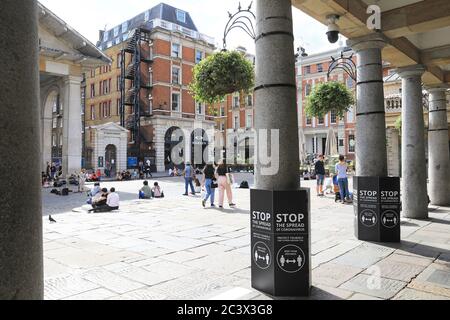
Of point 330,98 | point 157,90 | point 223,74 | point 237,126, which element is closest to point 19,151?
point 223,74

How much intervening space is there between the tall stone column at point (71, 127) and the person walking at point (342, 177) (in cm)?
1583

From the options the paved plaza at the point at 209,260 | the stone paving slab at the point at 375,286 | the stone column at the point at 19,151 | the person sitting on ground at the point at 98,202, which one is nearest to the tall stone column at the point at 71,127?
the person sitting on ground at the point at 98,202

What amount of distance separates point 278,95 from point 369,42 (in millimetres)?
3996

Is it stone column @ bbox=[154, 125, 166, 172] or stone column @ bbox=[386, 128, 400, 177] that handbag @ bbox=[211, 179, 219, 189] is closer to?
stone column @ bbox=[386, 128, 400, 177]

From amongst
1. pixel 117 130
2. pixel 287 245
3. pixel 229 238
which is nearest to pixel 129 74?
pixel 117 130

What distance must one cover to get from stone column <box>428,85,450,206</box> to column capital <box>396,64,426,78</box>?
272 cm

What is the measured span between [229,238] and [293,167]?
337 cm

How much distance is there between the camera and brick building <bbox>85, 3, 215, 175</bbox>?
134 ft

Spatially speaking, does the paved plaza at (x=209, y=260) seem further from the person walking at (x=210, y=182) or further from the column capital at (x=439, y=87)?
the column capital at (x=439, y=87)

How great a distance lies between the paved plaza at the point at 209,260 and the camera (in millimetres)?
4148

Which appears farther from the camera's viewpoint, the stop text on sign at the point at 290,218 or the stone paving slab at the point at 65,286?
the stone paving slab at the point at 65,286
